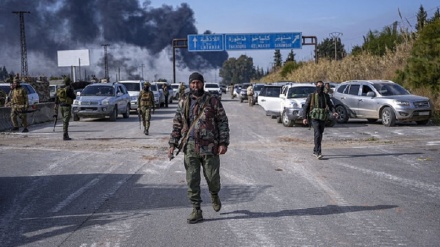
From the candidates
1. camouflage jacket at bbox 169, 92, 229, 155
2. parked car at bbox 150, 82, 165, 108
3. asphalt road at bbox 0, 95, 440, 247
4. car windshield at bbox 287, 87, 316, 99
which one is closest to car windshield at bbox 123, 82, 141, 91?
parked car at bbox 150, 82, 165, 108

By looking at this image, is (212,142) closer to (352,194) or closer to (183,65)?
(352,194)

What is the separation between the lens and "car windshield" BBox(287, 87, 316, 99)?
19562mm

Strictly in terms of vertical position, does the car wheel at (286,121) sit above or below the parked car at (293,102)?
below

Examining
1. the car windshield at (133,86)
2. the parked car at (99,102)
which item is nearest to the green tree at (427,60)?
the parked car at (99,102)

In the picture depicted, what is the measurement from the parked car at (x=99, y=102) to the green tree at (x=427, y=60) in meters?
12.9

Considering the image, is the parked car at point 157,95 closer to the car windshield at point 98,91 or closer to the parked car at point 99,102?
the parked car at point 99,102

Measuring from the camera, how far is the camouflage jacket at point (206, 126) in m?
5.95

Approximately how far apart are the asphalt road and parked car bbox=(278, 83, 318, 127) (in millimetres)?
4874

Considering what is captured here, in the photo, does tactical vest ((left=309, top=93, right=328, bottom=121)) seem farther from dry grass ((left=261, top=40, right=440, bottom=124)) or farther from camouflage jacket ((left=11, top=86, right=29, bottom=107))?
dry grass ((left=261, top=40, right=440, bottom=124))

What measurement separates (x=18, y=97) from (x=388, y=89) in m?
12.8

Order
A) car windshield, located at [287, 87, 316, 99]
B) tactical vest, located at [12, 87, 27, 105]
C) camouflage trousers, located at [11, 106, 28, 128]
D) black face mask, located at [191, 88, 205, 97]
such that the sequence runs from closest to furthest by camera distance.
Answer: black face mask, located at [191, 88, 205, 97] < tactical vest, located at [12, 87, 27, 105] < camouflage trousers, located at [11, 106, 28, 128] < car windshield, located at [287, 87, 316, 99]

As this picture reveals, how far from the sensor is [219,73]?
14275 cm

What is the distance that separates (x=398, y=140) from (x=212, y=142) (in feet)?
31.6

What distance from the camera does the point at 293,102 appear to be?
1886 cm
